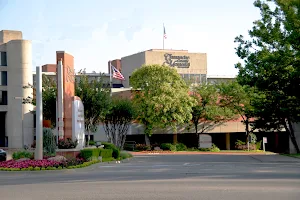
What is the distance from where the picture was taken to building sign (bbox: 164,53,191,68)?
3469 inches

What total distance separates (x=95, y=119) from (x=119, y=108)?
1229 cm

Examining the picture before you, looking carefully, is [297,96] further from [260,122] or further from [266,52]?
[260,122]

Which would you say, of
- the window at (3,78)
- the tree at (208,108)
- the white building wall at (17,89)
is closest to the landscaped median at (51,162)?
the tree at (208,108)

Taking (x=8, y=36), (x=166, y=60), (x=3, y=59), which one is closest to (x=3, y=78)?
(x=3, y=59)

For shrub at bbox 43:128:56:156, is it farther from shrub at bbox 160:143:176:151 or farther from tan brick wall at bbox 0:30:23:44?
tan brick wall at bbox 0:30:23:44

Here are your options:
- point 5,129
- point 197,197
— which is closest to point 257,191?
point 197,197

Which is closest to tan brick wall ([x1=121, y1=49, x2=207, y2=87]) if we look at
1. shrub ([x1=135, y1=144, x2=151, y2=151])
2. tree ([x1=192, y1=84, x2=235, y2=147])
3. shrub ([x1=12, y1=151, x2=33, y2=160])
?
tree ([x1=192, y1=84, x2=235, y2=147])

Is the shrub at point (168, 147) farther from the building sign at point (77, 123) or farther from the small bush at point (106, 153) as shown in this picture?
the building sign at point (77, 123)

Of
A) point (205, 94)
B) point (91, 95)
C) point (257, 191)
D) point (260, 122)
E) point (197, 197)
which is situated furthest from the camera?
point (205, 94)

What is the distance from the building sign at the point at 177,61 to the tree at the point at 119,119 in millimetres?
31228

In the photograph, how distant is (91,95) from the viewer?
4034cm

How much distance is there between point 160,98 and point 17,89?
98.4 ft

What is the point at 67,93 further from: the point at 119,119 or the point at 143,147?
the point at 143,147

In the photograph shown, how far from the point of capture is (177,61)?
89.0m
